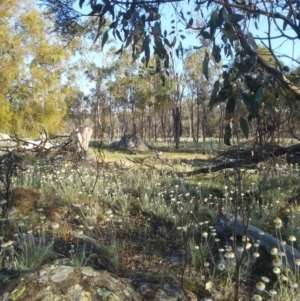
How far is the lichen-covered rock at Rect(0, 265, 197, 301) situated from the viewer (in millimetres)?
2402

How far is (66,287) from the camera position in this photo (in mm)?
2455

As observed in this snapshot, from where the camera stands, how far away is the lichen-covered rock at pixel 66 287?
2402mm

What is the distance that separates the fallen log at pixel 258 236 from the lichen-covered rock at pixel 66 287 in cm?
96

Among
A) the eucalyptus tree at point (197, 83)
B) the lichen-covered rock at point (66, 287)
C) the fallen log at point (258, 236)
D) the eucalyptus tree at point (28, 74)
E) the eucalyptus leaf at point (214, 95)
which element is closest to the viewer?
the eucalyptus leaf at point (214, 95)

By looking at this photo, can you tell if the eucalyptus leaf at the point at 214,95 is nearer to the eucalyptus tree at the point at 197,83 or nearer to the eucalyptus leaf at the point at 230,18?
the eucalyptus leaf at the point at 230,18

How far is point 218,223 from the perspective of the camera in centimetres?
448

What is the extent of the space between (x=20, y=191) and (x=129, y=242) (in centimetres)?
187

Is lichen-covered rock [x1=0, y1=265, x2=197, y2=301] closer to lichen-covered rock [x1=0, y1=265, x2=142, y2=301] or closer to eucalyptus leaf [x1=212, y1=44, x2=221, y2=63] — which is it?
lichen-covered rock [x1=0, y1=265, x2=142, y2=301]

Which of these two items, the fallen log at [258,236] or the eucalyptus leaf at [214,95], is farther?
the fallen log at [258,236]

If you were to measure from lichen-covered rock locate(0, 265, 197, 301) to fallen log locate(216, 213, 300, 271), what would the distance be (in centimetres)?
96

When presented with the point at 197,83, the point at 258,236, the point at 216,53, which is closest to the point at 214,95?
the point at 216,53

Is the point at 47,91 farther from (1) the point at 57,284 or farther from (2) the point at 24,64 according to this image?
(1) the point at 57,284

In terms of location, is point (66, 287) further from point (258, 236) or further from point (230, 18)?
point (258, 236)

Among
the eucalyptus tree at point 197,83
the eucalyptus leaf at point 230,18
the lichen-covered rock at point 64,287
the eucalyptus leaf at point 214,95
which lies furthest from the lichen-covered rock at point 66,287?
the eucalyptus tree at point 197,83
